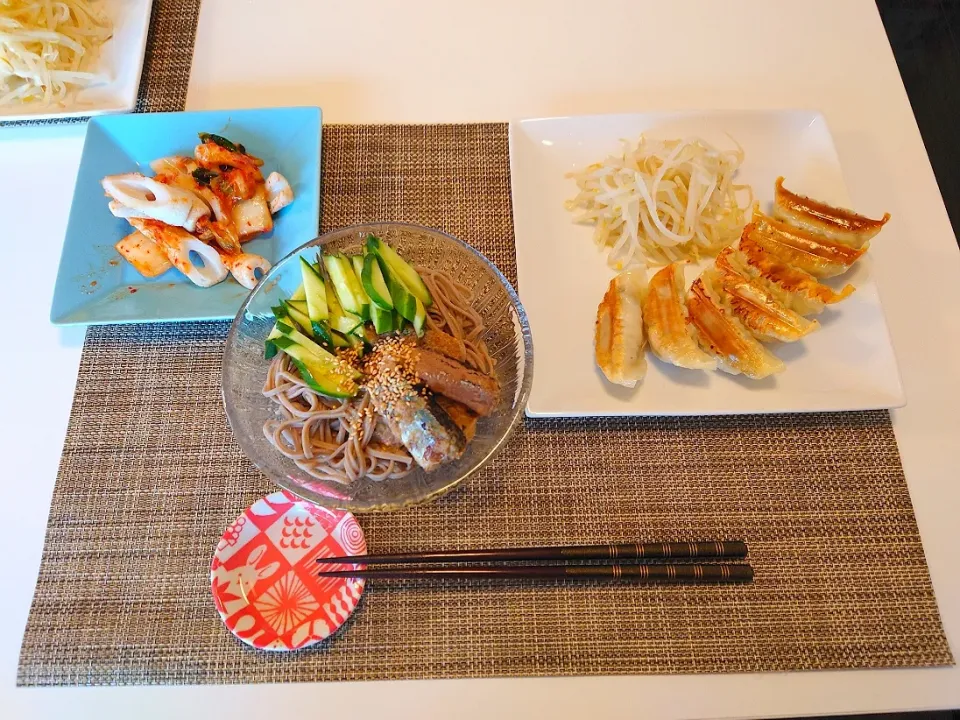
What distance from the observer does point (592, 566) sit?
1538 millimetres

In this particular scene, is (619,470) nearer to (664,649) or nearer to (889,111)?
(664,649)

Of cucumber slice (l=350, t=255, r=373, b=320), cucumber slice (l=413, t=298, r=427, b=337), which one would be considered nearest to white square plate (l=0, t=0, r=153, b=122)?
cucumber slice (l=350, t=255, r=373, b=320)

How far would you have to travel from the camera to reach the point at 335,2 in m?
2.46

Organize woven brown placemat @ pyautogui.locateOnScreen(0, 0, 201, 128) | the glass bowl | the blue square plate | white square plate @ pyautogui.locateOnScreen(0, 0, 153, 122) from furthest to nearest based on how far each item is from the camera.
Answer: woven brown placemat @ pyautogui.locateOnScreen(0, 0, 201, 128), white square plate @ pyautogui.locateOnScreen(0, 0, 153, 122), the blue square plate, the glass bowl

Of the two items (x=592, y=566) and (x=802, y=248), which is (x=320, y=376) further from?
(x=802, y=248)

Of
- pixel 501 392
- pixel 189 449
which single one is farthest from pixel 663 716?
pixel 189 449

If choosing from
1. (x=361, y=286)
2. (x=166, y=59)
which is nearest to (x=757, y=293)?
(x=361, y=286)

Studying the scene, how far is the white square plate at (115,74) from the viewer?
2100 mm

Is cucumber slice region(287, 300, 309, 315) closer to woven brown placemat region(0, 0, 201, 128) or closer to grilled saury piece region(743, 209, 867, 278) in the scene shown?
woven brown placemat region(0, 0, 201, 128)

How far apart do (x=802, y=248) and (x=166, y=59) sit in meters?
2.33

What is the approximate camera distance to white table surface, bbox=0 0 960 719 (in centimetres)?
146

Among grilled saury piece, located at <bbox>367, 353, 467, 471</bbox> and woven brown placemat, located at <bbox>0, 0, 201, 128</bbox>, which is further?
woven brown placemat, located at <bbox>0, 0, 201, 128</bbox>

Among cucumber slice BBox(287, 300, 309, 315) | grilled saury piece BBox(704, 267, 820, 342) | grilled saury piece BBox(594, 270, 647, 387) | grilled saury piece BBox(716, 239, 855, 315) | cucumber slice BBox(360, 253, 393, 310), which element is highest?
grilled saury piece BBox(716, 239, 855, 315)

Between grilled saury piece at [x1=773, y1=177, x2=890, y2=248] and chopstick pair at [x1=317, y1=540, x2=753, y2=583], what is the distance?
0.97 meters
